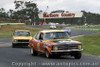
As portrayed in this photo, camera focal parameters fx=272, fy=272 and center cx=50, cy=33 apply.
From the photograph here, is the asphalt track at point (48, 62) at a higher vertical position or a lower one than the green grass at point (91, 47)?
higher

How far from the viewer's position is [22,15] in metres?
154

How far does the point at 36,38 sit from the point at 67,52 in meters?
3.17

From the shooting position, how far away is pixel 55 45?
12.6 m

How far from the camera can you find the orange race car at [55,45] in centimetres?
1260

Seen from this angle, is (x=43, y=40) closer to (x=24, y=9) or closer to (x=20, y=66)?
(x=20, y=66)

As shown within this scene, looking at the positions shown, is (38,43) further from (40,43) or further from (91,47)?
(91,47)

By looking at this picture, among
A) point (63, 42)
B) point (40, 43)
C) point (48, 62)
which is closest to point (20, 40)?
point (40, 43)

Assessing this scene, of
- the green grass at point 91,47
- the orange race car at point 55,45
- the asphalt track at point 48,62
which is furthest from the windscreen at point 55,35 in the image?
the green grass at point 91,47

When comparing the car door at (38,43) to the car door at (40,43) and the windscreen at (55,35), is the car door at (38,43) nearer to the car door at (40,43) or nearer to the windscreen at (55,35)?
the car door at (40,43)

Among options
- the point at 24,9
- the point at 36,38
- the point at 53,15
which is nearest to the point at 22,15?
the point at 24,9

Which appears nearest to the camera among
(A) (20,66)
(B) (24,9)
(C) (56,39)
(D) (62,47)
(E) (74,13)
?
(A) (20,66)

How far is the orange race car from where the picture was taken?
12.6m

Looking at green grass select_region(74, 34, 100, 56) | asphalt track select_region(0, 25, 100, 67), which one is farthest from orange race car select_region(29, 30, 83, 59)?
green grass select_region(74, 34, 100, 56)

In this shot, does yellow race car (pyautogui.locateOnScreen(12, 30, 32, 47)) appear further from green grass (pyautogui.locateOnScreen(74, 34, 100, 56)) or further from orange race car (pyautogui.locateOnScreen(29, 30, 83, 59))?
orange race car (pyautogui.locateOnScreen(29, 30, 83, 59))
